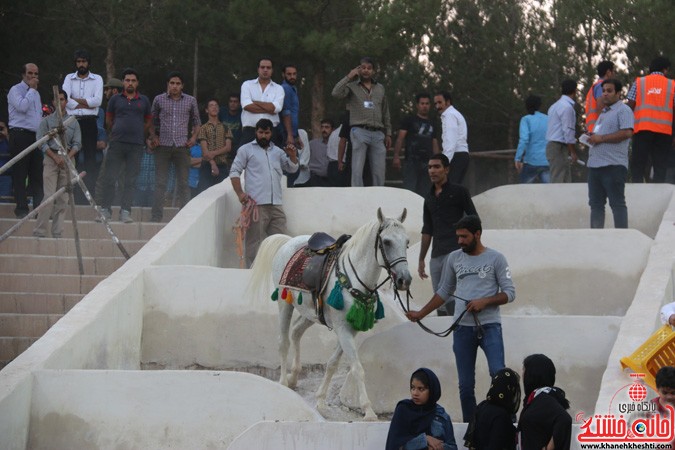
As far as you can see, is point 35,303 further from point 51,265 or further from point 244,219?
point 244,219

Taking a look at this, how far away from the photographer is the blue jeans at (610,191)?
16.4m

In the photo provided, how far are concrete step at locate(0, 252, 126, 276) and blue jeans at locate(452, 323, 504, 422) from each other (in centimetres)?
611

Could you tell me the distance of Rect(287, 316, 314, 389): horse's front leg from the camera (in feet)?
44.8

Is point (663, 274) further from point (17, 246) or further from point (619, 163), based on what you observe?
point (17, 246)

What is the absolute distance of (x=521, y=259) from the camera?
15.7 metres

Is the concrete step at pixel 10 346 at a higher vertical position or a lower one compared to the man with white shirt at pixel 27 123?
lower

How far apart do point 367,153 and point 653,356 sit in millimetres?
8849

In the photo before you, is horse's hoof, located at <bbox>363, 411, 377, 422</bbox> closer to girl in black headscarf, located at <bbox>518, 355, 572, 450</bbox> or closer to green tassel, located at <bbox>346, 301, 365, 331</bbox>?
green tassel, located at <bbox>346, 301, 365, 331</bbox>

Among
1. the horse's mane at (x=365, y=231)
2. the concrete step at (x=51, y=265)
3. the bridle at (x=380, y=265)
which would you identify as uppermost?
the horse's mane at (x=365, y=231)

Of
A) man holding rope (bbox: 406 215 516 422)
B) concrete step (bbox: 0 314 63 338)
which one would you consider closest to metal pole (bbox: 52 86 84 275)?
concrete step (bbox: 0 314 63 338)

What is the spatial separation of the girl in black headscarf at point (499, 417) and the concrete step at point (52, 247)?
849 cm

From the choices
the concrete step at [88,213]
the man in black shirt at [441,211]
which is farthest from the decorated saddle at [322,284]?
the concrete step at [88,213]

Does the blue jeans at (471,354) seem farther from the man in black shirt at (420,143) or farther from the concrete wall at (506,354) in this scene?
the man in black shirt at (420,143)

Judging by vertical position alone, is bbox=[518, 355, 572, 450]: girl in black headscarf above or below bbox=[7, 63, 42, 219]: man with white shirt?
below
